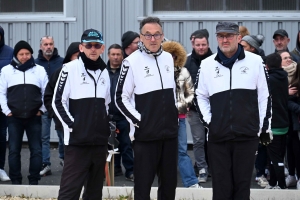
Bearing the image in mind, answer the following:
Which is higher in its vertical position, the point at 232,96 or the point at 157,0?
the point at 157,0

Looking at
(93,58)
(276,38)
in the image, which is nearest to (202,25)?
(276,38)

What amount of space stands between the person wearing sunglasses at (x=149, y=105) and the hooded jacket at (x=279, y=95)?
2.40m

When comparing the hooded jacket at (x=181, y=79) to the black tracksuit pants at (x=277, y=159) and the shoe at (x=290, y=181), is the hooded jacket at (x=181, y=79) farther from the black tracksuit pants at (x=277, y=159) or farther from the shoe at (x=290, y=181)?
the shoe at (x=290, y=181)

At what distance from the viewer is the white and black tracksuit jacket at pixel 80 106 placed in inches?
271

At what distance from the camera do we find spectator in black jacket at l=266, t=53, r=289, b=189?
8938 mm

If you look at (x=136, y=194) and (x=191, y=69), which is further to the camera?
(x=191, y=69)

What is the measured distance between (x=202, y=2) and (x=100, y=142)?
19.6 ft

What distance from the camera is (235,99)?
21.5ft

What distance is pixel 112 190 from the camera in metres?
8.67

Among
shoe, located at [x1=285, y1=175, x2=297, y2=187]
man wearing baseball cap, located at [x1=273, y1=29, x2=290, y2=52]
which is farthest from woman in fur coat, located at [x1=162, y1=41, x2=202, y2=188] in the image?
man wearing baseball cap, located at [x1=273, y1=29, x2=290, y2=52]

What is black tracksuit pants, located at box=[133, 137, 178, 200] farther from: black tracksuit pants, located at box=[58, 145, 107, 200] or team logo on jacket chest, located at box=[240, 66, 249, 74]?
team logo on jacket chest, located at box=[240, 66, 249, 74]

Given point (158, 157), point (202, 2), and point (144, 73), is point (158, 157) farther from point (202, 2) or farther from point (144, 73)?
point (202, 2)

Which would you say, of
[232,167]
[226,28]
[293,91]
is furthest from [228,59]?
[293,91]

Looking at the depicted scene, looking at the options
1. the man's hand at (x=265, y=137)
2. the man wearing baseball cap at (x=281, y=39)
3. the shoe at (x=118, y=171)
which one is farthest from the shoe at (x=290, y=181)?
the man's hand at (x=265, y=137)
